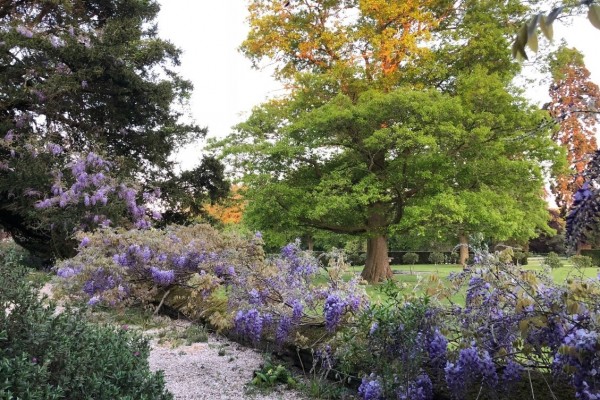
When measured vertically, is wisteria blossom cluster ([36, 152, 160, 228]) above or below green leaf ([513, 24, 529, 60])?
above

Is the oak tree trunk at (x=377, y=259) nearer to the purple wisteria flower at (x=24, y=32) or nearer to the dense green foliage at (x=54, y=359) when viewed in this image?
the purple wisteria flower at (x=24, y=32)

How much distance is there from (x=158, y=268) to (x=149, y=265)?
0.17m

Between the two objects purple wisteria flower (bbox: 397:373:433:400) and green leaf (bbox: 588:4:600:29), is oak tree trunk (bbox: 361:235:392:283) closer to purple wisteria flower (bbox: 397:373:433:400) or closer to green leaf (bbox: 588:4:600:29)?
purple wisteria flower (bbox: 397:373:433:400)

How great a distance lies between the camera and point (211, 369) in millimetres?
4441

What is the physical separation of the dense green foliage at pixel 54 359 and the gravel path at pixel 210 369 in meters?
1.37

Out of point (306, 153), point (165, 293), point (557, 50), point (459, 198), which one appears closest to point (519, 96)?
point (557, 50)

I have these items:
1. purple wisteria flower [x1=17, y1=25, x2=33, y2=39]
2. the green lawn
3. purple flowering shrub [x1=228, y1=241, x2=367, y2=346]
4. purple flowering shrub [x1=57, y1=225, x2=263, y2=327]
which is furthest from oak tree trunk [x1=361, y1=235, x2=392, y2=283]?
purple wisteria flower [x1=17, y1=25, x2=33, y2=39]

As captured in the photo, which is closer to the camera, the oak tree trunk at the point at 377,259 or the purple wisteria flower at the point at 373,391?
the purple wisteria flower at the point at 373,391

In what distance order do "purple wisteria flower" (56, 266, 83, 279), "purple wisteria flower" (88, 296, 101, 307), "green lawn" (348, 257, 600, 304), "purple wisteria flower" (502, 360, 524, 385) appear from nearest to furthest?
"purple wisteria flower" (502, 360, 524, 385) < "green lawn" (348, 257, 600, 304) < "purple wisteria flower" (88, 296, 101, 307) < "purple wisteria flower" (56, 266, 83, 279)

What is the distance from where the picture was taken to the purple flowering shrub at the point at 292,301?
384 cm

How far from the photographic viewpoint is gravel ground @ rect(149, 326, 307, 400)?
3.77 metres

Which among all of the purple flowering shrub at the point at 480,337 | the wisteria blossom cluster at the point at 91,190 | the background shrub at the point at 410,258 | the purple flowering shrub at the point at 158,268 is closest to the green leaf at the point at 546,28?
the purple flowering shrub at the point at 480,337

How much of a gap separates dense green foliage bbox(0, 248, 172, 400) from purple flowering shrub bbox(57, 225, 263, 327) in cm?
324

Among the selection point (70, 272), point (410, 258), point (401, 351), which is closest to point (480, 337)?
point (401, 351)
